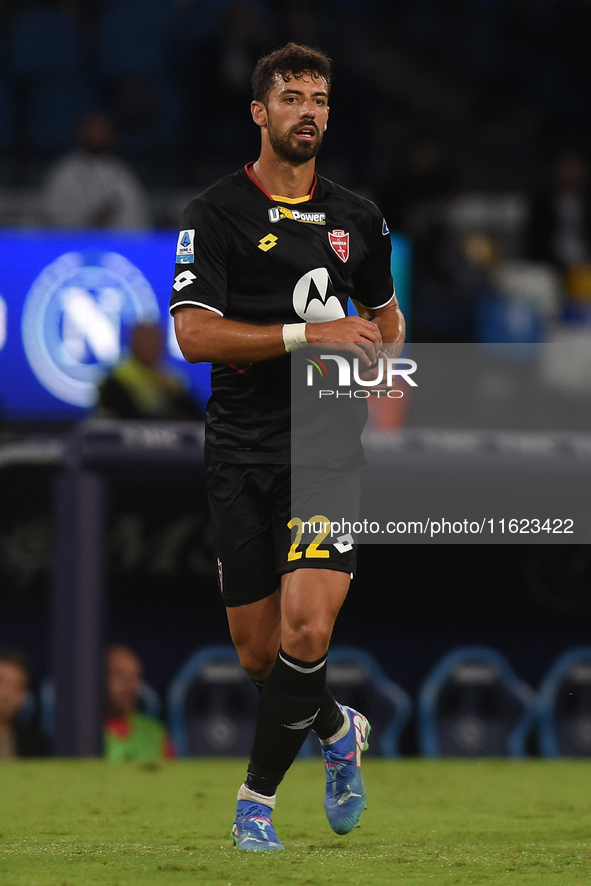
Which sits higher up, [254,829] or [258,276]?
[258,276]

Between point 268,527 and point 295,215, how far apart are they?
88cm

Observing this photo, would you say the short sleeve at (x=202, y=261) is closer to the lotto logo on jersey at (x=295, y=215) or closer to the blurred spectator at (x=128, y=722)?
the lotto logo on jersey at (x=295, y=215)

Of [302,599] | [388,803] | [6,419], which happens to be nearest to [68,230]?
[6,419]

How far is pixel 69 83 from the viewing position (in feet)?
35.1

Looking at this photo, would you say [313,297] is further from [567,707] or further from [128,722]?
[567,707]

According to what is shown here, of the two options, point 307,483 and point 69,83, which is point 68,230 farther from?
point 307,483

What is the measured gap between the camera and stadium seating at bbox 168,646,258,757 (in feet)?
22.4

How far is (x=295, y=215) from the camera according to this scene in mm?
3834

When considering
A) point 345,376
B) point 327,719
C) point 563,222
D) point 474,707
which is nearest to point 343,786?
point 327,719

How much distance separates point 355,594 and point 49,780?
2169mm

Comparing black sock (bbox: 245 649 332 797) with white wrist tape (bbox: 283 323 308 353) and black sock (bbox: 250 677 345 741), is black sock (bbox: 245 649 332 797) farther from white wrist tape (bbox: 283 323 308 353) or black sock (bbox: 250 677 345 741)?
white wrist tape (bbox: 283 323 308 353)

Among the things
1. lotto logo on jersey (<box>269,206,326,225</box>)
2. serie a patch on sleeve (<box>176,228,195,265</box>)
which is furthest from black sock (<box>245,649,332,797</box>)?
lotto logo on jersey (<box>269,206,326,225</box>)

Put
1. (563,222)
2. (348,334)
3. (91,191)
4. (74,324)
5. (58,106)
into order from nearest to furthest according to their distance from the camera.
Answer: (348,334) < (74,324) < (91,191) < (563,222) < (58,106)

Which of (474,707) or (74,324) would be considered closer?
(474,707)
